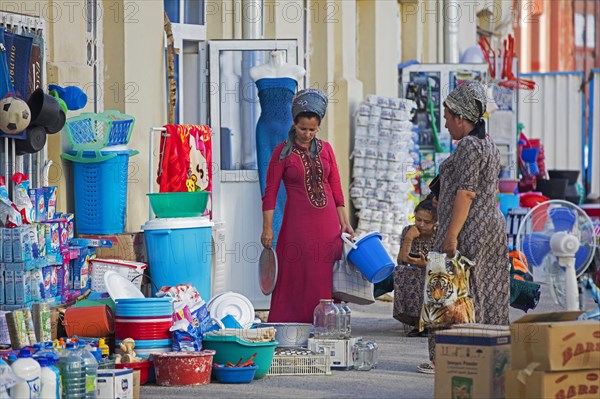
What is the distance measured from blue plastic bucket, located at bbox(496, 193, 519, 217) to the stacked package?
2.69 m

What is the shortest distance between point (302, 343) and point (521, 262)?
17.0 ft

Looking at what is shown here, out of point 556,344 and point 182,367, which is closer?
point 556,344

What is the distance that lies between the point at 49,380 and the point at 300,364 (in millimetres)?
2377

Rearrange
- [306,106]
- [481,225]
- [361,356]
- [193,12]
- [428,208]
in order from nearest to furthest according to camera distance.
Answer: [481,225] < [361,356] < [306,106] < [428,208] < [193,12]

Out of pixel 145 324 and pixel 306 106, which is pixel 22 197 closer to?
pixel 145 324

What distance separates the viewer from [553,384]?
7336mm

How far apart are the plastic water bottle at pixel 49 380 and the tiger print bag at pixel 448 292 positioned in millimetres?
2739

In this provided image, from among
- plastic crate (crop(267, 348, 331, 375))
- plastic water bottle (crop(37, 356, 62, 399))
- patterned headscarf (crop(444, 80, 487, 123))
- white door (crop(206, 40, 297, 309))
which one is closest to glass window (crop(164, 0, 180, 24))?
white door (crop(206, 40, 297, 309))

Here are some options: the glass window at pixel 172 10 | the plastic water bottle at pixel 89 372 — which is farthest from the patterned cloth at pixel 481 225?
the glass window at pixel 172 10

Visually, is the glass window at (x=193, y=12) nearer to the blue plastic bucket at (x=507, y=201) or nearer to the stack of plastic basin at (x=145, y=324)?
the stack of plastic basin at (x=145, y=324)

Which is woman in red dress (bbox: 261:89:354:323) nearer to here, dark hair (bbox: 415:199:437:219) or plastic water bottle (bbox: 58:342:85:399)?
dark hair (bbox: 415:199:437:219)

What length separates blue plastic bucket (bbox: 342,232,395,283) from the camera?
10.8 metres

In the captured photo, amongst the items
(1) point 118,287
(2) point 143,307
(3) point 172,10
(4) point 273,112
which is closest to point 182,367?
(2) point 143,307

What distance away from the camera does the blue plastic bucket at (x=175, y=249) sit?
37.2 feet
